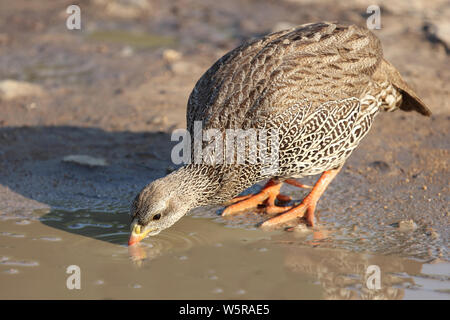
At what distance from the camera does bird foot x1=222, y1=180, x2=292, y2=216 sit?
7.30 meters

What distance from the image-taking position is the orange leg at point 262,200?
7312 mm

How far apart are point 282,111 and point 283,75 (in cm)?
40

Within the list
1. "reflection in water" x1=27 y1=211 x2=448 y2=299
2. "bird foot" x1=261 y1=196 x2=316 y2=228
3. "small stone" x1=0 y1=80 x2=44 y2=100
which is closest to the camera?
"reflection in water" x1=27 y1=211 x2=448 y2=299

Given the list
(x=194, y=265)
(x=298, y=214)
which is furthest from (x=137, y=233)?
(x=298, y=214)

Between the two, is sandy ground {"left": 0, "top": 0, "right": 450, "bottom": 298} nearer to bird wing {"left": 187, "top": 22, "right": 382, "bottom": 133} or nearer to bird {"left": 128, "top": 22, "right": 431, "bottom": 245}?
bird {"left": 128, "top": 22, "right": 431, "bottom": 245}

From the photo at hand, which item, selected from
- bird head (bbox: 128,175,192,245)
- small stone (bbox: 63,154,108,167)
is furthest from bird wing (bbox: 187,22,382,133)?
small stone (bbox: 63,154,108,167)

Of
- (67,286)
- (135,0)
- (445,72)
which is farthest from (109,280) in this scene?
(135,0)

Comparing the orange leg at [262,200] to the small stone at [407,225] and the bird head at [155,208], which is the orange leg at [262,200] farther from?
the small stone at [407,225]

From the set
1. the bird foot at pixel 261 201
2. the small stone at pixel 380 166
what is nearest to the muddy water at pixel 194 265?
the bird foot at pixel 261 201

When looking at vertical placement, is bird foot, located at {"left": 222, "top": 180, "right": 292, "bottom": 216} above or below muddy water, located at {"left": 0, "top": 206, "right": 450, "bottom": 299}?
above

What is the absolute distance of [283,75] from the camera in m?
6.60

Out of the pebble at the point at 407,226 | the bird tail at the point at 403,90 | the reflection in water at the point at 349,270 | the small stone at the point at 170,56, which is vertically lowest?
the reflection in water at the point at 349,270

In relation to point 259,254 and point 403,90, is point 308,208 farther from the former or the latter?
point 403,90

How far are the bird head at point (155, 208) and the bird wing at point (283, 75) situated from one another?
2.61 ft
